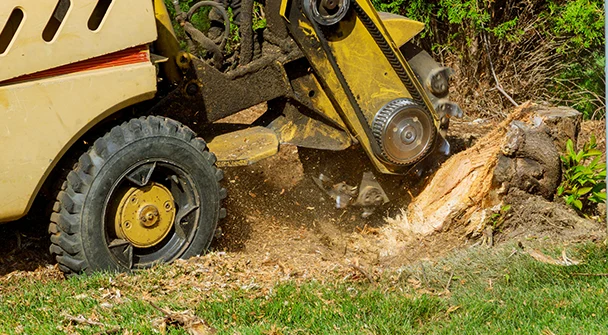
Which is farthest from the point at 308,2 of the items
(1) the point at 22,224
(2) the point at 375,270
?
(1) the point at 22,224

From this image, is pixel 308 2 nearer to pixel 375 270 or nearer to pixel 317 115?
pixel 317 115

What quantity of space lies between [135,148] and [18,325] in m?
1.21

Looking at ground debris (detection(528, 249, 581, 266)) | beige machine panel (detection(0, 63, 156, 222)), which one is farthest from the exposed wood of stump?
beige machine panel (detection(0, 63, 156, 222))

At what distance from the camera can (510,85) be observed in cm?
907

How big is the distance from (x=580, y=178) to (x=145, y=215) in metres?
2.95

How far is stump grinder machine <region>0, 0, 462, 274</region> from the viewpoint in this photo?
495 cm

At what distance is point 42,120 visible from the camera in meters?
4.94

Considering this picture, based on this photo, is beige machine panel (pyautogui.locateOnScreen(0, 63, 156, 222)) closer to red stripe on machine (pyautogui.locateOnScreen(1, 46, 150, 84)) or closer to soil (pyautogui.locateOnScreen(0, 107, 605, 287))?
red stripe on machine (pyautogui.locateOnScreen(1, 46, 150, 84))

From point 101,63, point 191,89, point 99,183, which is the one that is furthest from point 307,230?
point 101,63

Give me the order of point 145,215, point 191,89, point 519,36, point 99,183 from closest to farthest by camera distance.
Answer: point 99,183, point 145,215, point 191,89, point 519,36

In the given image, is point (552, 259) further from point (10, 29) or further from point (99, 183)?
point (10, 29)

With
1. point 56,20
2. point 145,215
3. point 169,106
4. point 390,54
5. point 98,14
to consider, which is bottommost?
point 390,54

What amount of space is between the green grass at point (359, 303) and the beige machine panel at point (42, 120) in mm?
581

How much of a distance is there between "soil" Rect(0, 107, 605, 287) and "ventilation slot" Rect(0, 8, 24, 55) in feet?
4.53
